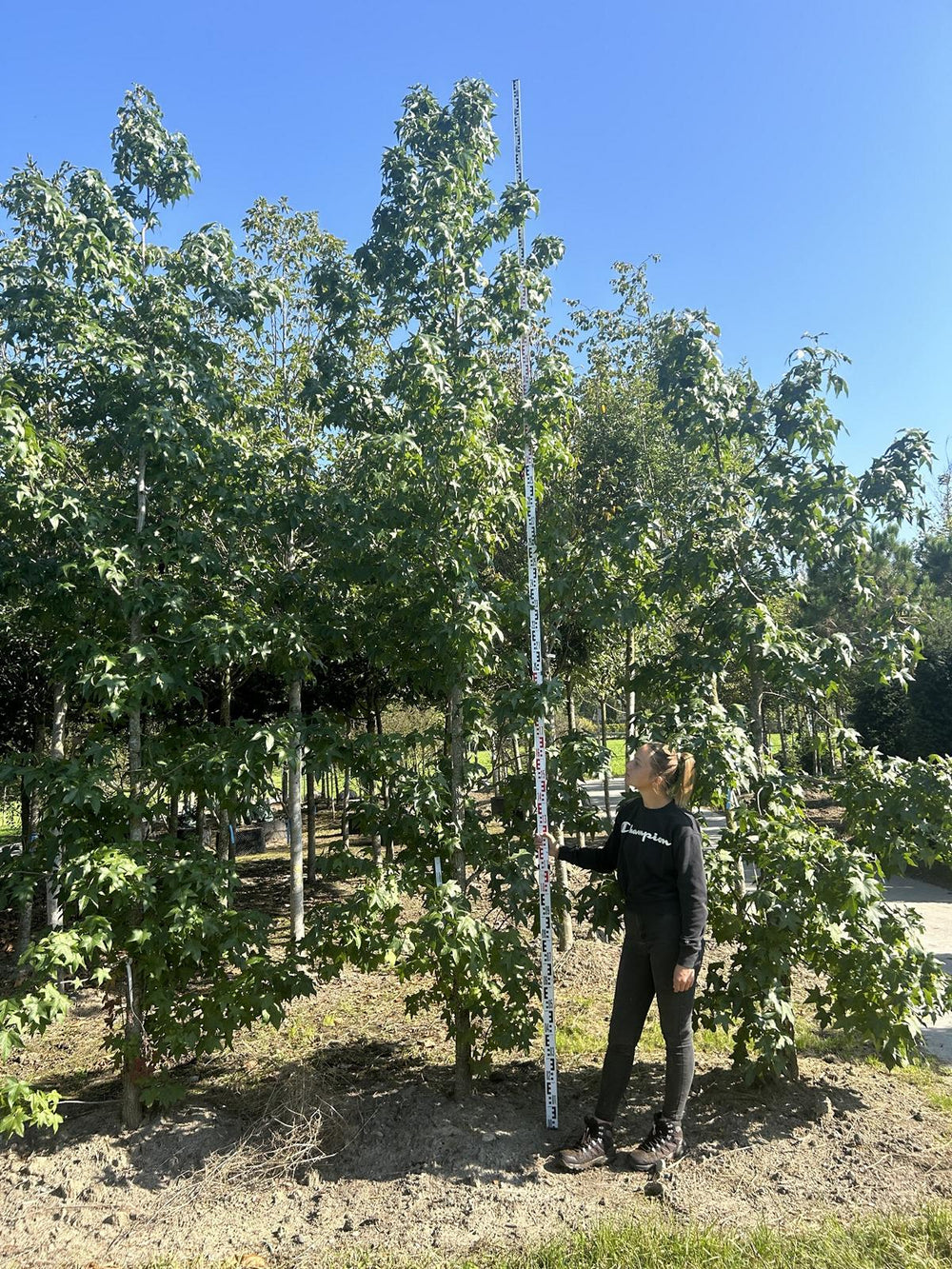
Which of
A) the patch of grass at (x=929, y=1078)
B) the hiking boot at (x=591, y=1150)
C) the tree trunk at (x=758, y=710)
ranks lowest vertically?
the patch of grass at (x=929, y=1078)

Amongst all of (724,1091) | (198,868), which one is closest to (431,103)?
(198,868)

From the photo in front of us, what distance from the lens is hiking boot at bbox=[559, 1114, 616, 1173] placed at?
3454 millimetres

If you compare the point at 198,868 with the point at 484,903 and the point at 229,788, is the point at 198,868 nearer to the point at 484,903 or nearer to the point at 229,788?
the point at 229,788

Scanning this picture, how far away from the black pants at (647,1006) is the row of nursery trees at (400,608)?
15.5 inches

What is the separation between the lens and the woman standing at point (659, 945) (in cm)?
345

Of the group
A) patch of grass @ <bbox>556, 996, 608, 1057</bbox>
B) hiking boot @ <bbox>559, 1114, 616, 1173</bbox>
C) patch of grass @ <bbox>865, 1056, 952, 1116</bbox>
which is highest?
hiking boot @ <bbox>559, 1114, 616, 1173</bbox>

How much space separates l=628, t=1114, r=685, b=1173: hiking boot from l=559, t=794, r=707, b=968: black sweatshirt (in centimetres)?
77

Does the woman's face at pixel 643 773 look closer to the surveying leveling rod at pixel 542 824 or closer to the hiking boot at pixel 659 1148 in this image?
the surveying leveling rod at pixel 542 824

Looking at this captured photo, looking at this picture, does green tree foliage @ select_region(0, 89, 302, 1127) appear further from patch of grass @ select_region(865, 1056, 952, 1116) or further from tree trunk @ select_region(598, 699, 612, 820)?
patch of grass @ select_region(865, 1056, 952, 1116)

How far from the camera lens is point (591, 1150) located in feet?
11.5

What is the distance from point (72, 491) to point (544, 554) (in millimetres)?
2470

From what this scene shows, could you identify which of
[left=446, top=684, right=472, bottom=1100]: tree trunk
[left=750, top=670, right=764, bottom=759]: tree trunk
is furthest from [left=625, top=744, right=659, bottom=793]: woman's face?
[left=750, top=670, right=764, bottom=759]: tree trunk

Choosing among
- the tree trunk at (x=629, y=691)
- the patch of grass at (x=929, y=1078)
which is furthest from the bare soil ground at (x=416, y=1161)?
the tree trunk at (x=629, y=691)

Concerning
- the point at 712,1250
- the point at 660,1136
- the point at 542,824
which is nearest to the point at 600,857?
the point at 542,824
